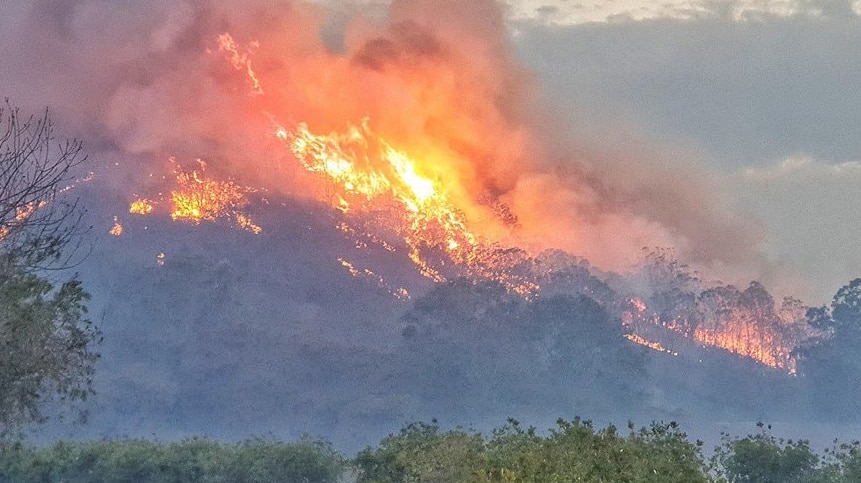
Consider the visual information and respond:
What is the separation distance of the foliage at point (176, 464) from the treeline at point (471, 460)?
0.27 ft

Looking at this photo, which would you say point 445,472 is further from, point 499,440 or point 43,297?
point 43,297

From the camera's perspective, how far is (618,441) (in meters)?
45.6

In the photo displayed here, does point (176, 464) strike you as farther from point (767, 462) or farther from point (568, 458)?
point (568, 458)

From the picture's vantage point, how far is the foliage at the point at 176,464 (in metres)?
90.8

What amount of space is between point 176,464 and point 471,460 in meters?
46.9

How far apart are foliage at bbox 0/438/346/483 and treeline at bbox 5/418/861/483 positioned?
0.08 metres

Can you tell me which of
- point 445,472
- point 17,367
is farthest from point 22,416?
point 445,472

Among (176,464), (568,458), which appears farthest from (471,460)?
(176,464)

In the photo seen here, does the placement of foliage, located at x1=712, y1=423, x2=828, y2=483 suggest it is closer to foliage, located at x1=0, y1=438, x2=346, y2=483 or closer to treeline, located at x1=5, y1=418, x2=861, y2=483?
treeline, located at x1=5, y1=418, x2=861, y2=483

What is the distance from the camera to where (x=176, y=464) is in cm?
9444

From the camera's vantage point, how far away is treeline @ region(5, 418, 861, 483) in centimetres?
4122

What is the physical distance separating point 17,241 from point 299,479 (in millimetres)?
54289

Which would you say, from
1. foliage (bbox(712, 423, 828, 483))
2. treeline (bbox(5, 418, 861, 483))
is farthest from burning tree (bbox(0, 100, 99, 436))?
foliage (bbox(712, 423, 828, 483))

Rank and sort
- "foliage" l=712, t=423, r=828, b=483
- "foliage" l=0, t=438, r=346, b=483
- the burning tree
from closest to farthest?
1. the burning tree
2. "foliage" l=712, t=423, r=828, b=483
3. "foliage" l=0, t=438, r=346, b=483
